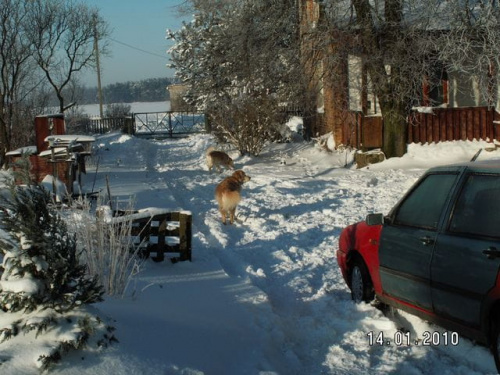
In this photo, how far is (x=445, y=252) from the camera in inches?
184

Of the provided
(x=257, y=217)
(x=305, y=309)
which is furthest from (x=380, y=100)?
(x=305, y=309)

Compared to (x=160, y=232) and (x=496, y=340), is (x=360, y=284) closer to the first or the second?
(x=496, y=340)

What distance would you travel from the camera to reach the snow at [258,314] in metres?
4.21

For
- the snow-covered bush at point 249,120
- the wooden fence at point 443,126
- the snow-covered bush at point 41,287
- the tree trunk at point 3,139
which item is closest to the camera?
the snow-covered bush at point 41,287

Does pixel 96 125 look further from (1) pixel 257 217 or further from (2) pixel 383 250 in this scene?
(2) pixel 383 250

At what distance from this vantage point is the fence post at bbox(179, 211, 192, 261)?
7617mm

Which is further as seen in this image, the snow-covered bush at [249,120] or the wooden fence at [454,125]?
the snow-covered bush at [249,120]

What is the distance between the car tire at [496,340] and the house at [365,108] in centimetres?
1298

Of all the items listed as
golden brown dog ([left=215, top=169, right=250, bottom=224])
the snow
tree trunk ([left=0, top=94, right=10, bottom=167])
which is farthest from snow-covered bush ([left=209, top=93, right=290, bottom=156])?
golden brown dog ([left=215, top=169, right=250, bottom=224])

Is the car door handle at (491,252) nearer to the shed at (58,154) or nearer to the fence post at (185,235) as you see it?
the fence post at (185,235)

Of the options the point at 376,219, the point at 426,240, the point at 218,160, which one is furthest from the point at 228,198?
the point at 218,160

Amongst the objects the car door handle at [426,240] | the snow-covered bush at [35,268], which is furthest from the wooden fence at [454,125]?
the snow-covered bush at [35,268]

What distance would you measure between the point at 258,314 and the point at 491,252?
2370mm

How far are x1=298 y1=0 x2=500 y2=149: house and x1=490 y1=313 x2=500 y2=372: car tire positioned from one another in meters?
13.0
